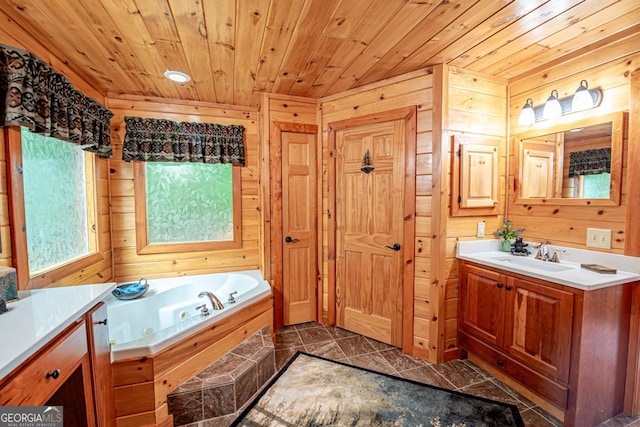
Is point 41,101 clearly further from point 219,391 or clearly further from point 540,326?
point 540,326

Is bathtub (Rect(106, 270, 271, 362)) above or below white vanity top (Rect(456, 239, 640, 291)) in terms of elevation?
below

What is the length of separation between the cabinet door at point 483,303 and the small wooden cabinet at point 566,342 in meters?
0.01

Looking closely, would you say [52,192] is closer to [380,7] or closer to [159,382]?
[159,382]

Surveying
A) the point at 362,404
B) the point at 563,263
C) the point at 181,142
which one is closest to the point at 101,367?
the point at 362,404

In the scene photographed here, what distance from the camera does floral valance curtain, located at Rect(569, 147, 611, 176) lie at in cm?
184

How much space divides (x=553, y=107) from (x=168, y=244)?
3499mm

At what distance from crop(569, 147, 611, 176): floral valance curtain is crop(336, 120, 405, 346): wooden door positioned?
1.16 m

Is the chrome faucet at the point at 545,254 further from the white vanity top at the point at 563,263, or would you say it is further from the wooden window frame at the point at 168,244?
the wooden window frame at the point at 168,244

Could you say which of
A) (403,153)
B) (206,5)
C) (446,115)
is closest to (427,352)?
(403,153)

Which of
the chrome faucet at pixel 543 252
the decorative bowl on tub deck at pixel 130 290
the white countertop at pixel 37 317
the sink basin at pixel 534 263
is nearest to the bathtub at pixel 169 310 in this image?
the decorative bowl on tub deck at pixel 130 290

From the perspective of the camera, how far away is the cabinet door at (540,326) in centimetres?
159

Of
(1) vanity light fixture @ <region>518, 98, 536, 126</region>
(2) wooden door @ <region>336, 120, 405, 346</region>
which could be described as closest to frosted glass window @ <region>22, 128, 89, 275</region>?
(2) wooden door @ <region>336, 120, 405, 346</region>

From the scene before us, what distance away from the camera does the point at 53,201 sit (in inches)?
78.2

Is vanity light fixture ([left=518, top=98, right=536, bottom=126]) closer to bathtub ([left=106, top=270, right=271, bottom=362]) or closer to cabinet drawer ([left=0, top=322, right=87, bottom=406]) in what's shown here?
bathtub ([left=106, top=270, right=271, bottom=362])
